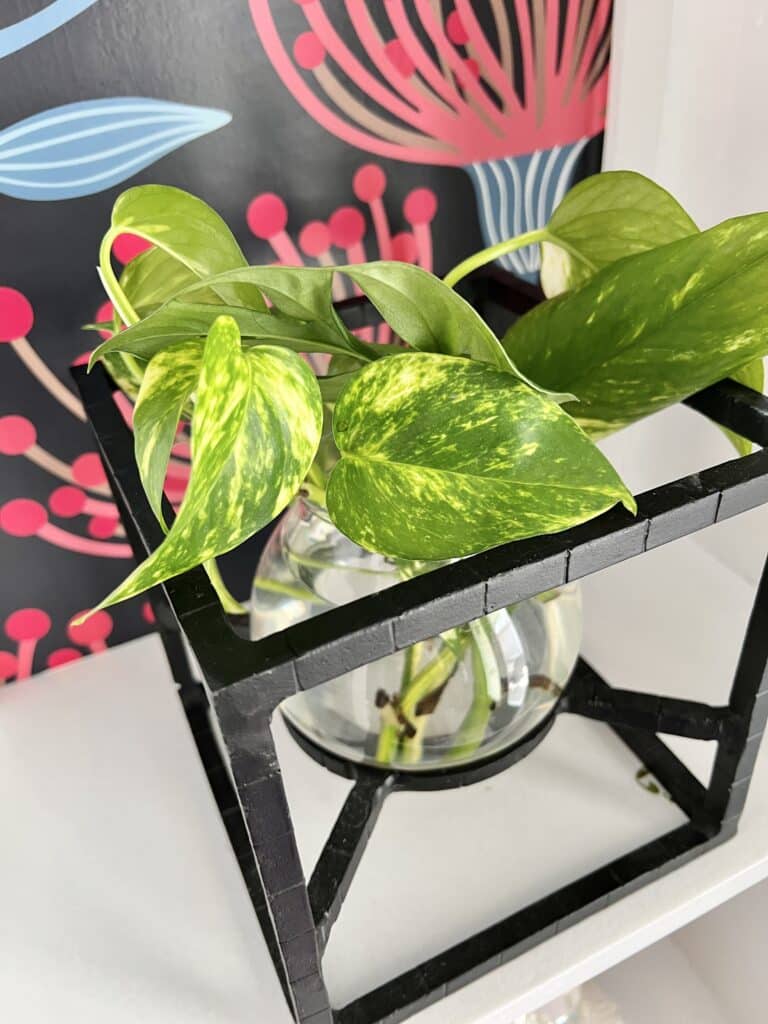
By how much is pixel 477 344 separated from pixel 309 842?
1.17 ft

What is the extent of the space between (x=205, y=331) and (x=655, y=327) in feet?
0.60

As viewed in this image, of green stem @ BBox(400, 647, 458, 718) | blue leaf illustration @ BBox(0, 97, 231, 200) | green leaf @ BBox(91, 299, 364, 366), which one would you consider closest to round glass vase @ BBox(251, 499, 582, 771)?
green stem @ BBox(400, 647, 458, 718)

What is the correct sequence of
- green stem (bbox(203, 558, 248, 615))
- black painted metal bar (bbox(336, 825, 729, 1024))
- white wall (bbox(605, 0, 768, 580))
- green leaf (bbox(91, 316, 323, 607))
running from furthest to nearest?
white wall (bbox(605, 0, 768, 580))
black painted metal bar (bbox(336, 825, 729, 1024))
green stem (bbox(203, 558, 248, 615))
green leaf (bbox(91, 316, 323, 607))

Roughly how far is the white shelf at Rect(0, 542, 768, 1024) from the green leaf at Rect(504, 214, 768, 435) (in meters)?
0.27

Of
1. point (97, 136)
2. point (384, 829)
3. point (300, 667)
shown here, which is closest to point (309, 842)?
point (384, 829)

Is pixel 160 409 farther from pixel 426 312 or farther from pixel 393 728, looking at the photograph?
pixel 393 728

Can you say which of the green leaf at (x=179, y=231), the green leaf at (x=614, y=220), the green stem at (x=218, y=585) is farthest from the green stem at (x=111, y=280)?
the green leaf at (x=614, y=220)

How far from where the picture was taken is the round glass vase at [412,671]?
473mm

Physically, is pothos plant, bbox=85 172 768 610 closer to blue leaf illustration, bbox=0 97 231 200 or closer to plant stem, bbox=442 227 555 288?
plant stem, bbox=442 227 555 288

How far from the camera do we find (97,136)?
522 millimetres

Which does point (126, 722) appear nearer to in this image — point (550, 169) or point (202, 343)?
point (202, 343)

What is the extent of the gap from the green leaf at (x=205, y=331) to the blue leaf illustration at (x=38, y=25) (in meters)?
0.23

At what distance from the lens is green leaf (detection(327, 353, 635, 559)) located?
0.30 metres

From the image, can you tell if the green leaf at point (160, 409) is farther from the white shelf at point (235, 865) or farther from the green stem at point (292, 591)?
the white shelf at point (235, 865)
